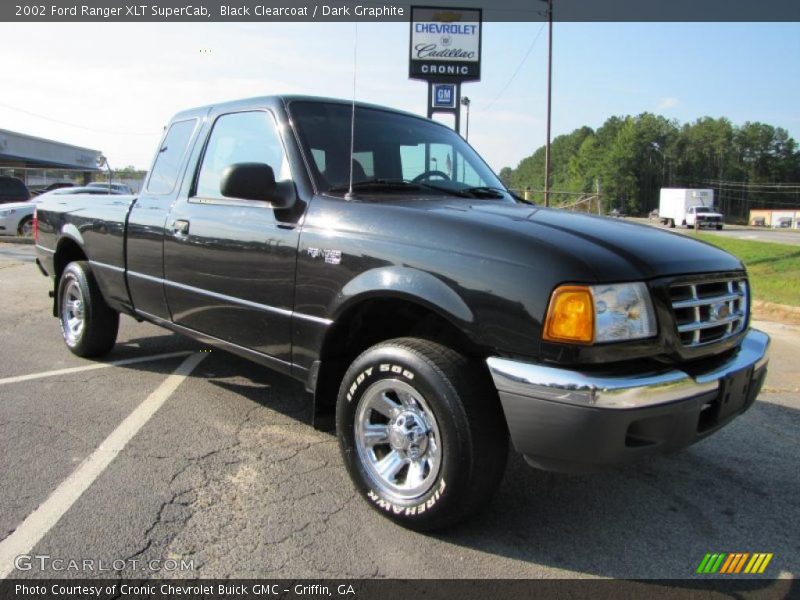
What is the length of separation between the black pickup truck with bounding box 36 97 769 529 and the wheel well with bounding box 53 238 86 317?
1.81m

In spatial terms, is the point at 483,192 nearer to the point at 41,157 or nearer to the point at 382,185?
the point at 382,185

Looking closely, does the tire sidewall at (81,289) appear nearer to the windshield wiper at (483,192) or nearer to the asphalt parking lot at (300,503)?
the asphalt parking lot at (300,503)

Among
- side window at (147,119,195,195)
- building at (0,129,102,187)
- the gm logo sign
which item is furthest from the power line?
side window at (147,119,195,195)

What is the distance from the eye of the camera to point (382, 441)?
2.89 metres

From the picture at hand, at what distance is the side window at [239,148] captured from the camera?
350 cm

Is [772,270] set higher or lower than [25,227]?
lower

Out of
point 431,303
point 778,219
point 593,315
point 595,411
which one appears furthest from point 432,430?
point 778,219

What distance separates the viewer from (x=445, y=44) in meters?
20.1

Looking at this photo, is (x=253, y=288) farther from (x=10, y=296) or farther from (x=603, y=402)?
(x=10, y=296)

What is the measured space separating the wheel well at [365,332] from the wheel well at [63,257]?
356 centimetres

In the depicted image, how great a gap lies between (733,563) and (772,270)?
41.1 ft

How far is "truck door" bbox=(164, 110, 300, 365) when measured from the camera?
3303 mm

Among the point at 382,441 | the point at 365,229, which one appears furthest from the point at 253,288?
the point at 382,441

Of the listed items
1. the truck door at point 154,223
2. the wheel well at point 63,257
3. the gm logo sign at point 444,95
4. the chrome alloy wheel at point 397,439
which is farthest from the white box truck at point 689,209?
the chrome alloy wheel at point 397,439
